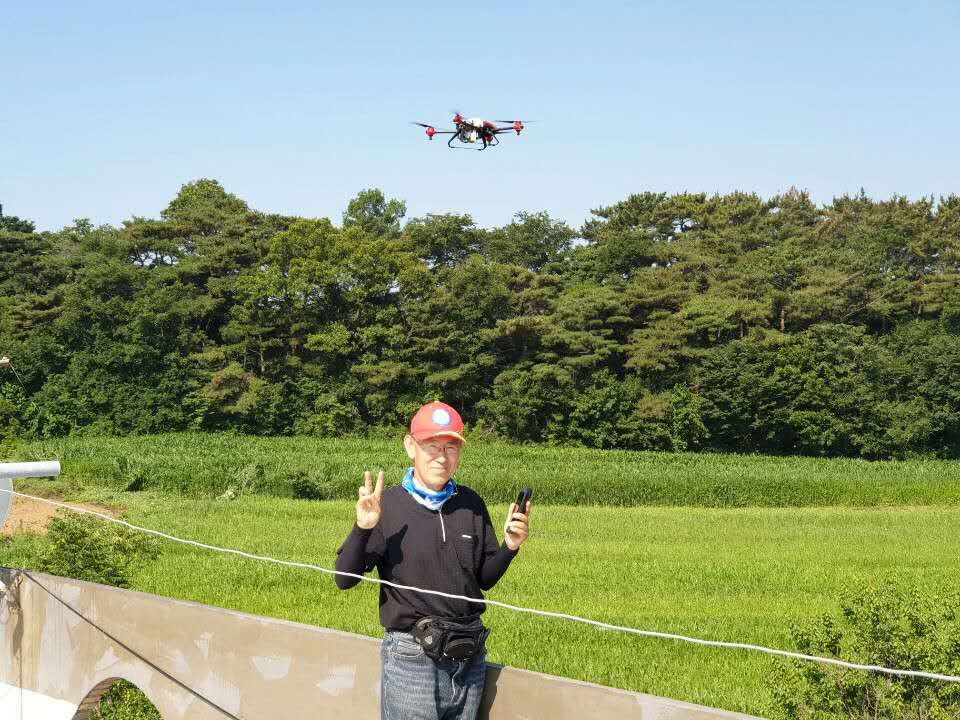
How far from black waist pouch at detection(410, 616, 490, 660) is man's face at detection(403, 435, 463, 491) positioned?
1.64ft

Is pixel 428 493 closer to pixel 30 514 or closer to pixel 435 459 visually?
pixel 435 459

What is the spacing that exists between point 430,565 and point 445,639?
0.28 m

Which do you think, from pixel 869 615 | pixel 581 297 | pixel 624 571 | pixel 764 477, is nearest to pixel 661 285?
pixel 581 297

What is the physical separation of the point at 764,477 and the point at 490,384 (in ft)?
81.2

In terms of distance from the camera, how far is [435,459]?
4.38 meters

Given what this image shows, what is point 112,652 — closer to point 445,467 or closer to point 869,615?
point 445,467

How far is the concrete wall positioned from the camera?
157 inches

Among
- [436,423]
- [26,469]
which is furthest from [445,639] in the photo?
[26,469]

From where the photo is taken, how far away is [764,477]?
40156 millimetres

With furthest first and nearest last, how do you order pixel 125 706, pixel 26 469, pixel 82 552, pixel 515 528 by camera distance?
pixel 82 552, pixel 125 706, pixel 26 469, pixel 515 528

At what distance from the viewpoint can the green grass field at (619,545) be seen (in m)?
12.0

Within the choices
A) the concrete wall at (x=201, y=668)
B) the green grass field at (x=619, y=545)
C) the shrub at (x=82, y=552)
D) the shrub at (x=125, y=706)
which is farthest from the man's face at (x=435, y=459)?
the shrub at (x=82, y=552)

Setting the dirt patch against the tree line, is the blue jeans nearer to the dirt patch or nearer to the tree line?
the dirt patch

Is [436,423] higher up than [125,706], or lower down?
higher up
